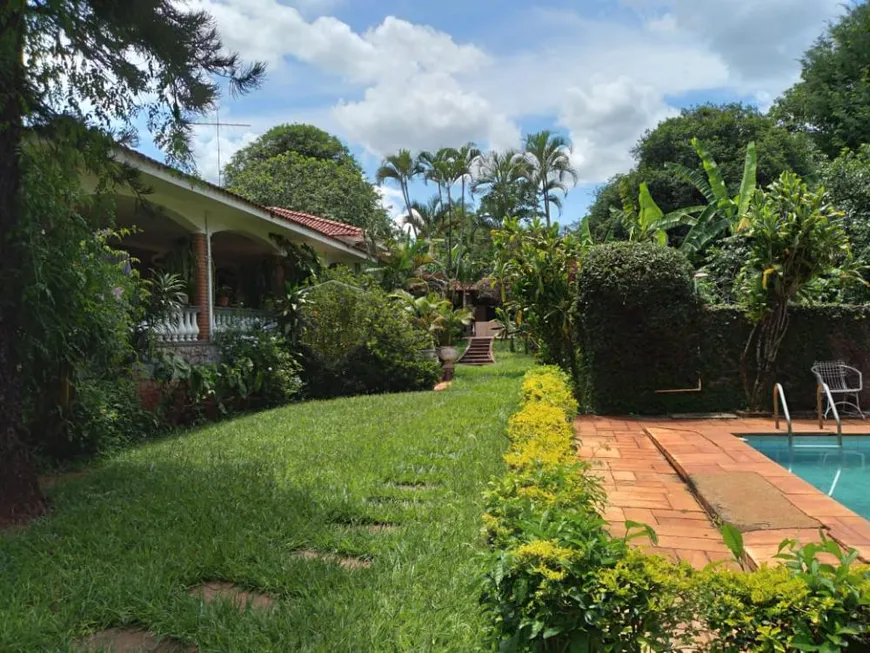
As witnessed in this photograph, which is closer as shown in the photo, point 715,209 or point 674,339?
point 674,339

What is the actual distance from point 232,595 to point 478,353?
21.5m

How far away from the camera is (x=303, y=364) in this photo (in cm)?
1272

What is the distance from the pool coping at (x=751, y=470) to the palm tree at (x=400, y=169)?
77.2 feet

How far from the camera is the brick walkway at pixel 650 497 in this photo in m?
4.04

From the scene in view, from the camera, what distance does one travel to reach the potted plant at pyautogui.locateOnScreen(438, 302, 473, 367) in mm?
16438

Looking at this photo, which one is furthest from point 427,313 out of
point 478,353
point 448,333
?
point 478,353

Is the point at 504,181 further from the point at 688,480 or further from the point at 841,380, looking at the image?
the point at 688,480

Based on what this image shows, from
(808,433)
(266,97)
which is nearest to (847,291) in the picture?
(808,433)

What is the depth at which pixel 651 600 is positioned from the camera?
6.88 ft

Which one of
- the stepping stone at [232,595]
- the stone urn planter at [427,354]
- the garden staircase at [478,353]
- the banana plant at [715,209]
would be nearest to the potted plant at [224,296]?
the stone urn planter at [427,354]

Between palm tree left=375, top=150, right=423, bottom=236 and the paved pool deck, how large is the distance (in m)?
23.0

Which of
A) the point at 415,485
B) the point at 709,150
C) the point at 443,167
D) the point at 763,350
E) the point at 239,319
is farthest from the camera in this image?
the point at 443,167

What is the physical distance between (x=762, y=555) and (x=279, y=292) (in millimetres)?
12705

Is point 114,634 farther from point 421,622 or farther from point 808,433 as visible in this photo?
point 808,433
